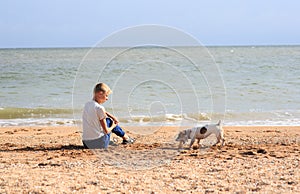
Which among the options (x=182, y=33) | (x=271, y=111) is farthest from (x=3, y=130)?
(x=271, y=111)

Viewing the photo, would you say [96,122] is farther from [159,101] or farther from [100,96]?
[159,101]

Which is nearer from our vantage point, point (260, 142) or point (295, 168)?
point (295, 168)

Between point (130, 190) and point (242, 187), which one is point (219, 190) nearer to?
point (242, 187)

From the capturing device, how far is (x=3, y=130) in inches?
508

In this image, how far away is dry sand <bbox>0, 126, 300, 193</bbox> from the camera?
18.6 ft

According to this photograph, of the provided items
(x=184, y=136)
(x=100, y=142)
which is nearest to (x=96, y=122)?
(x=100, y=142)

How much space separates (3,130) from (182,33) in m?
7.37


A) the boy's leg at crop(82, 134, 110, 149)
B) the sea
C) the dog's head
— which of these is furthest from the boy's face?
the sea

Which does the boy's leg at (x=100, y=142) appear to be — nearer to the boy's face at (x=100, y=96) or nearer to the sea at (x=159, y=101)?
the boy's face at (x=100, y=96)

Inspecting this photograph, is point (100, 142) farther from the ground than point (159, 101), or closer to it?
farther from the ground

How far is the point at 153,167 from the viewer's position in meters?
6.89

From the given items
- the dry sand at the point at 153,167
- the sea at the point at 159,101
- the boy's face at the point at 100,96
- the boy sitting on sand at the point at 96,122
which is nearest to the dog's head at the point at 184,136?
the dry sand at the point at 153,167

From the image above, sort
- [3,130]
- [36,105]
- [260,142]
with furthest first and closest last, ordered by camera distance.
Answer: [36,105]
[3,130]
[260,142]

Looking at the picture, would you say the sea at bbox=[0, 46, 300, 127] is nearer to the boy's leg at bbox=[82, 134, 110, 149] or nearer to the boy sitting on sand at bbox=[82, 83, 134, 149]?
the boy sitting on sand at bbox=[82, 83, 134, 149]
